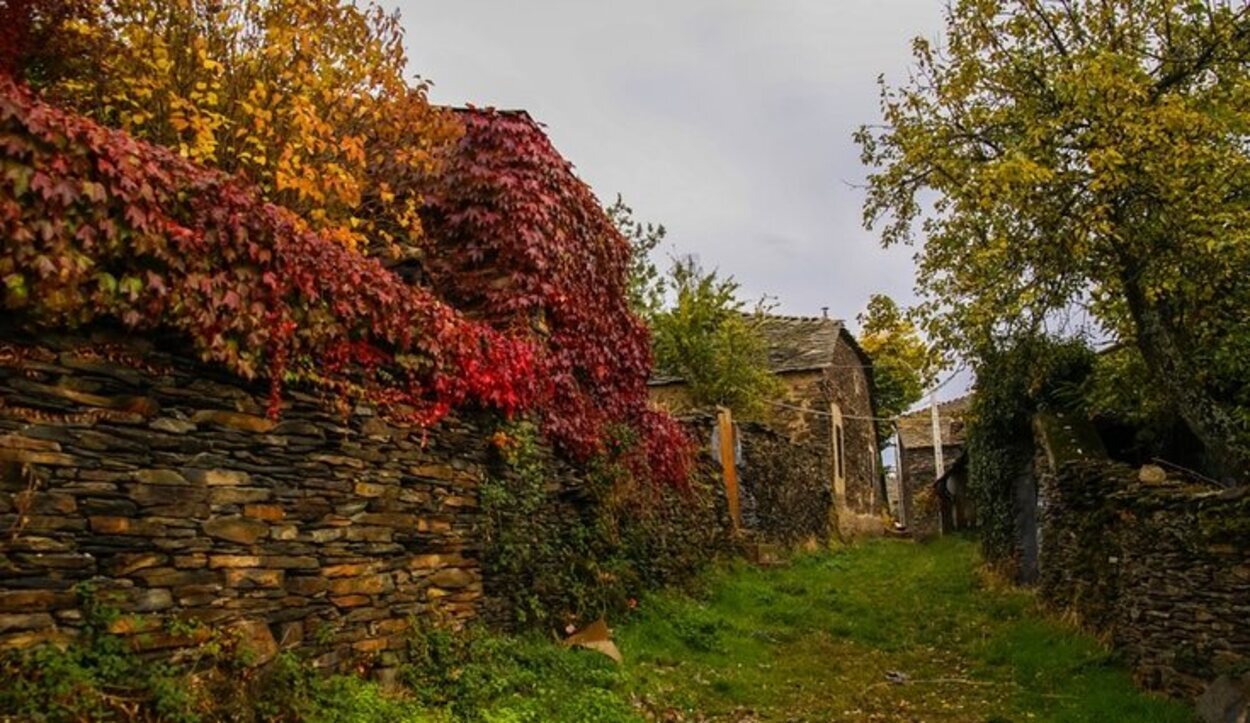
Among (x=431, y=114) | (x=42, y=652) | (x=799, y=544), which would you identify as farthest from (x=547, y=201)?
(x=799, y=544)

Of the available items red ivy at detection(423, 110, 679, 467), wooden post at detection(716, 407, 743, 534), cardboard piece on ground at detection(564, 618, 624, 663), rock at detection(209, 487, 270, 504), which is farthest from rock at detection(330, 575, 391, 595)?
wooden post at detection(716, 407, 743, 534)

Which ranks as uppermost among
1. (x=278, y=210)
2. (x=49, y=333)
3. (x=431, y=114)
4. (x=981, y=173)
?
(x=431, y=114)

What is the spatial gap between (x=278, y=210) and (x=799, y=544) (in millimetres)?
16786

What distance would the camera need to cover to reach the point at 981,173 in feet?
29.6

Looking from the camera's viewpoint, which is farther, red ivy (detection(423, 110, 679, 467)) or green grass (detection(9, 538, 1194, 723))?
red ivy (detection(423, 110, 679, 467))

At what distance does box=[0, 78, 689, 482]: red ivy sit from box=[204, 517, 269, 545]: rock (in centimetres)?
80

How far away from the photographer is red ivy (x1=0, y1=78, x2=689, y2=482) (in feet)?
14.3

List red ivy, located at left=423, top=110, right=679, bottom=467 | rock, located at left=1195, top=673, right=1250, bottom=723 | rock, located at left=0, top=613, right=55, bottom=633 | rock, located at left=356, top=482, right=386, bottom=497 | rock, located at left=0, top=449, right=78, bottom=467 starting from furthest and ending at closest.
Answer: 1. red ivy, located at left=423, top=110, right=679, bottom=467
2. rock, located at left=1195, top=673, right=1250, bottom=723
3. rock, located at left=356, top=482, right=386, bottom=497
4. rock, located at left=0, top=449, right=78, bottom=467
5. rock, located at left=0, top=613, right=55, bottom=633

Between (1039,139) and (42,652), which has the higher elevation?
(1039,139)

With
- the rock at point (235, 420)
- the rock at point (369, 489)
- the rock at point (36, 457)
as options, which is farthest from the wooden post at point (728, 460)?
the rock at point (36, 457)

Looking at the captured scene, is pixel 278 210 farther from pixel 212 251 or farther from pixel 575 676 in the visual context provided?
pixel 575 676

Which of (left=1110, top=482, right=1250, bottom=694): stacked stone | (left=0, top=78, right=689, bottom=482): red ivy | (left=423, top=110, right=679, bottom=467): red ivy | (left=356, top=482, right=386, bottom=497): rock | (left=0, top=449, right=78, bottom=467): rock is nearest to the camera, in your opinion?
(left=0, top=449, right=78, bottom=467): rock

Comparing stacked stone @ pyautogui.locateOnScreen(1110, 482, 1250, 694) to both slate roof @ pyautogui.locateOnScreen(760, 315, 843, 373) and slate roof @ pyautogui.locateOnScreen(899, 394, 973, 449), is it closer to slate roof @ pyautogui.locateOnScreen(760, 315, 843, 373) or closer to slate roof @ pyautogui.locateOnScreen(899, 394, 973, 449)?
slate roof @ pyautogui.locateOnScreen(760, 315, 843, 373)

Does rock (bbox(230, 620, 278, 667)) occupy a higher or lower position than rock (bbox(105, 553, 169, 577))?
lower
